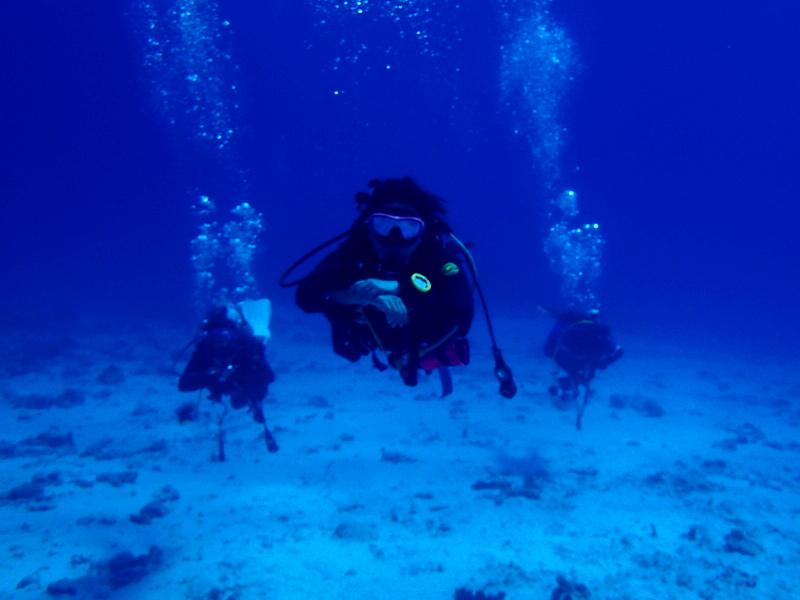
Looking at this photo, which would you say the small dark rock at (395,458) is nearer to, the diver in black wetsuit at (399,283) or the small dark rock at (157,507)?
the small dark rock at (157,507)

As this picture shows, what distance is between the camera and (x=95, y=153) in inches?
4230

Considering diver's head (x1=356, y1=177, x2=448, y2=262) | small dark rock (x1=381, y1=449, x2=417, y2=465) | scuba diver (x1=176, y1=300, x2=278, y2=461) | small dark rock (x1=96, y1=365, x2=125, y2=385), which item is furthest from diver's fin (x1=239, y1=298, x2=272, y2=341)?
small dark rock (x1=96, y1=365, x2=125, y2=385)

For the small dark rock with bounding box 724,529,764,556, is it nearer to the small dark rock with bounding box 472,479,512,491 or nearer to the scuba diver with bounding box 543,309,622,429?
the scuba diver with bounding box 543,309,622,429

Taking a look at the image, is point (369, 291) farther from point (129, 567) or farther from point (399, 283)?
point (129, 567)

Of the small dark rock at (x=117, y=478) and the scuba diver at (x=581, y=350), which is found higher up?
the scuba diver at (x=581, y=350)

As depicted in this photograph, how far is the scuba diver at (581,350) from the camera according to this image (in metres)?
9.51

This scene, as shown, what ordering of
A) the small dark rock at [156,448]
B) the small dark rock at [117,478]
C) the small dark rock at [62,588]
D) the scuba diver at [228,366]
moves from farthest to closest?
the small dark rock at [156,448], the small dark rock at [117,478], the scuba diver at [228,366], the small dark rock at [62,588]

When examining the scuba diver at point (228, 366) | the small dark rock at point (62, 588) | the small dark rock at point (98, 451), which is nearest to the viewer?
the small dark rock at point (62, 588)

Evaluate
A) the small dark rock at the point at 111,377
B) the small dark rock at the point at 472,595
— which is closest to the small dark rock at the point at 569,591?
the small dark rock at the point at 472,595

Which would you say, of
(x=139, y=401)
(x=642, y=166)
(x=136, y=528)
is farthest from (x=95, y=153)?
(x=136, y=528)

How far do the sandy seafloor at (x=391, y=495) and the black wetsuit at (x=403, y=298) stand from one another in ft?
13.1

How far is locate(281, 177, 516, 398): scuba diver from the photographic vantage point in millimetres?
3070

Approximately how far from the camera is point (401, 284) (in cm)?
306

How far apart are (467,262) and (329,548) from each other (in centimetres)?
497
